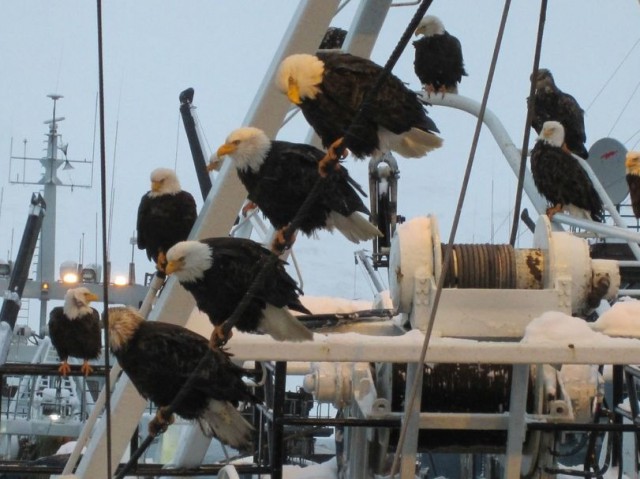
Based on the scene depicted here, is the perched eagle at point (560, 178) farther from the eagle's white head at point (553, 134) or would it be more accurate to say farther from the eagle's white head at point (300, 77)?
the eagle's white head at point (300, 77)

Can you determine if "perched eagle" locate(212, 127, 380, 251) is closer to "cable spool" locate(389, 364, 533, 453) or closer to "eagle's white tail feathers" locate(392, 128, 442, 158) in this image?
"eagle's white tail feathers" locate(392, 128, 442, 158)

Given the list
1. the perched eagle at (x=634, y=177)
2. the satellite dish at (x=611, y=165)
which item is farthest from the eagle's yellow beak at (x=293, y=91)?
the satellite dish at (x=611, y=165)

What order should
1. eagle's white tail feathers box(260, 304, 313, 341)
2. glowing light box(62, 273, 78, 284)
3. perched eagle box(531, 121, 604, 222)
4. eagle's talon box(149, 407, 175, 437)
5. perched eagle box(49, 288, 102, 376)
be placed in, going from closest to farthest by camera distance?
eagle's talon box(149, 407, 175, 437) → eagle's white tail feathers box(260, 304, 313, 341) → perched eagle box(531, 121, 604, 222) → perched eagle box(49, 288, 102, 376) → glowing light box(62, 273, 78, 284)

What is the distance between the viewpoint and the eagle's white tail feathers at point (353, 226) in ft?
18.5

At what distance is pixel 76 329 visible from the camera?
12.6 m

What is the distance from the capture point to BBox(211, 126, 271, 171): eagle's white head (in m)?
5.66

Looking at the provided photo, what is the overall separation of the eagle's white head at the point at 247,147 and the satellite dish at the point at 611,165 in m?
10.9

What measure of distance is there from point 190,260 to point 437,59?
6.51m

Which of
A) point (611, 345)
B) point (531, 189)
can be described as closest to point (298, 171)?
point (611, 345)

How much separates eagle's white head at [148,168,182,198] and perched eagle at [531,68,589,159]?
15.7 feet

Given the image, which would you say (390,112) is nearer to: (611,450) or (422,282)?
(422,282)

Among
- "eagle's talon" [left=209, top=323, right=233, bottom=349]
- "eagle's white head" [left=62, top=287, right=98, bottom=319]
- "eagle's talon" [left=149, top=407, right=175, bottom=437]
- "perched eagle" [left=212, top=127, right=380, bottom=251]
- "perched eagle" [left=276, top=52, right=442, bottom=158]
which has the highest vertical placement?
"perched eagle" [left=276, top=52, right=442, bottom=158]

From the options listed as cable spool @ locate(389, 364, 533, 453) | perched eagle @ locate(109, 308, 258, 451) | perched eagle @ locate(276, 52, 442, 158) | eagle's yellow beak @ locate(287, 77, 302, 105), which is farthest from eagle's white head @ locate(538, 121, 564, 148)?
eagle's yellow beak @ locate(287, 77, 302, 105)

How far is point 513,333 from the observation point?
666 centimetres
